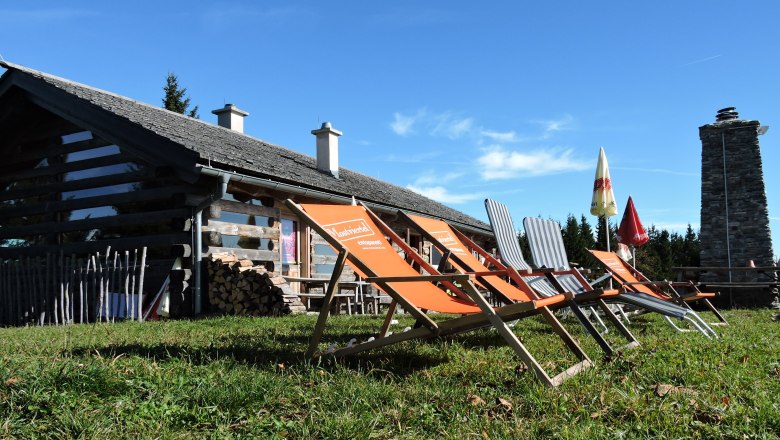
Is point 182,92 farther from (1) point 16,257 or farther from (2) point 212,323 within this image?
(2) point 212,323

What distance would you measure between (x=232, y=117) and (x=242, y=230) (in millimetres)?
6090

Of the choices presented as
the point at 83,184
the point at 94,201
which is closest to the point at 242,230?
the point at 94,201

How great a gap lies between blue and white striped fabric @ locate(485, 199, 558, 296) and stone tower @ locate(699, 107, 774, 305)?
11.7 meters

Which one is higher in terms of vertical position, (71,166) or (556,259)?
(71,166)

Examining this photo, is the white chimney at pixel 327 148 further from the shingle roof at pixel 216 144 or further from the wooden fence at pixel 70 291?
the wooden fence at pixel 70 291

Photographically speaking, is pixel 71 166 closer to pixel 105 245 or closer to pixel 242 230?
pixel 105 245

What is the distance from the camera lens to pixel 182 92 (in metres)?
31.4

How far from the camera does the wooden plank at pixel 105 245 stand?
953cm

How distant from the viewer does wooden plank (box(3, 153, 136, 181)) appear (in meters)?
10.8

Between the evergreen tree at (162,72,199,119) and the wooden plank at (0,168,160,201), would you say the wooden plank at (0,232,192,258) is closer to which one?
the wooden plank at (0,168,160,201)

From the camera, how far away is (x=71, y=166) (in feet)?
37.4

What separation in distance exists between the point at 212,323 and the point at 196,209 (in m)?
3.09

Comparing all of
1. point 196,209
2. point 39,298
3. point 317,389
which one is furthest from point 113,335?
point 39,298

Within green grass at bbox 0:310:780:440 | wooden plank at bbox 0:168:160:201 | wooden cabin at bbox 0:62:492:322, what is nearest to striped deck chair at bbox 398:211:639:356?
green grass at bbox 0:310:780:440
